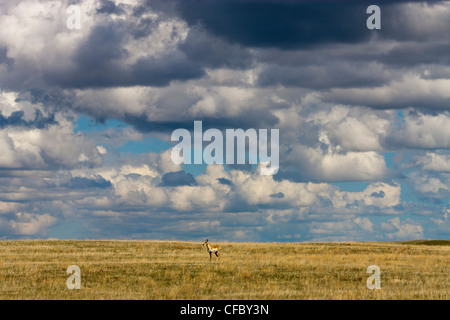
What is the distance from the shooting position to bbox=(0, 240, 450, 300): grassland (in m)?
37.5

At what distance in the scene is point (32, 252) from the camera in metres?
63.6

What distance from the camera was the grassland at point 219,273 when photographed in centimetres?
3753

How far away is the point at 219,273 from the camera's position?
46.1m

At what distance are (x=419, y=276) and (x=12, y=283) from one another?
27343 mm
